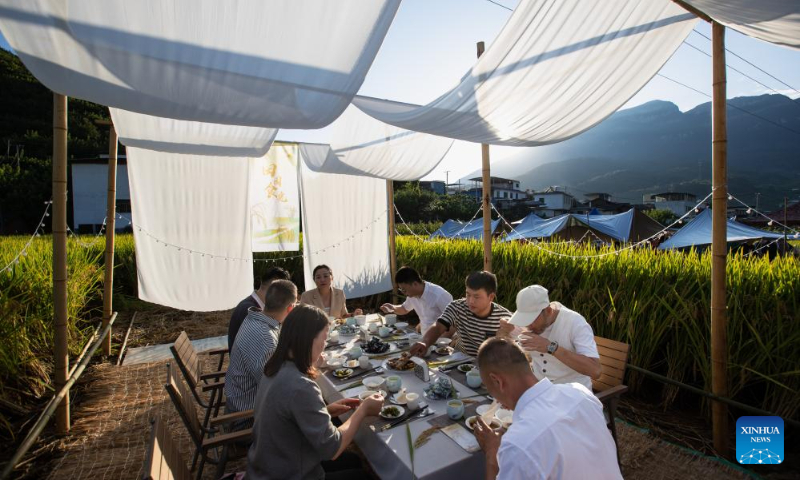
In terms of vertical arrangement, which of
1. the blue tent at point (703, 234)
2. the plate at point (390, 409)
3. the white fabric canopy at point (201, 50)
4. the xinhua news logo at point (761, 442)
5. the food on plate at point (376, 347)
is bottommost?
the xinhua news logo at point (761, 442)

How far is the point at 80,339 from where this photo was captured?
15.5 feet

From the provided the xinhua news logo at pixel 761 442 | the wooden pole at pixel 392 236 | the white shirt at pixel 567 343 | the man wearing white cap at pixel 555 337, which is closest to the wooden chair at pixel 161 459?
the man wearing white cap at pixel 555 337

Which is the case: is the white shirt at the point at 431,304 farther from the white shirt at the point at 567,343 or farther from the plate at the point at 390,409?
the plate at the point at 390,409

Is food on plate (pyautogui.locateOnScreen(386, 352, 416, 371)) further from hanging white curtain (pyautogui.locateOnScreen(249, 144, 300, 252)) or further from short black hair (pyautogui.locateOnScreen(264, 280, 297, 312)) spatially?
hanging white curtain (pyautogui.locateOnScreen(249, 144, 300, 252))

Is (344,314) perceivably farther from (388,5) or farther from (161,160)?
(388,5)

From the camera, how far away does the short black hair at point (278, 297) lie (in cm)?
269

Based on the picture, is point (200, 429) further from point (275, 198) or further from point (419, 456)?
point (275, 198)

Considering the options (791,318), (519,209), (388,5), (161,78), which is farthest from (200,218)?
(519,209)

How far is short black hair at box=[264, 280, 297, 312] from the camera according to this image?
269 centimetres

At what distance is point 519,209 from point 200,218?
57113 mm

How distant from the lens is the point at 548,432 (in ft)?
4.00

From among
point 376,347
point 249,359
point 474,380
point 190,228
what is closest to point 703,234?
point 376,347

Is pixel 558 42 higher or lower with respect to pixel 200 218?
higher

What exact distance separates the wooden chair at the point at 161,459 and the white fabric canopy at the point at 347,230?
170 inches
